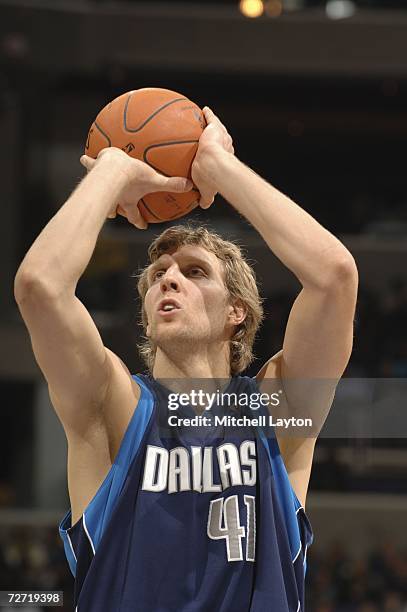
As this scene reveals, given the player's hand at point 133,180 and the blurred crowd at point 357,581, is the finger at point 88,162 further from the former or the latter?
the blurred crowd at point 357,581

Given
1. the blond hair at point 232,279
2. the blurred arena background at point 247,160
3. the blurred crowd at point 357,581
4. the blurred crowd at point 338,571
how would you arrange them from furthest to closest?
the blurred arena background at point 247,160 → the blurred crowd at point 357,581 → the blurred crowd at point 338,571 → the blond hair at point 232,279

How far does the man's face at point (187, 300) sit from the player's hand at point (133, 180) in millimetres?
155

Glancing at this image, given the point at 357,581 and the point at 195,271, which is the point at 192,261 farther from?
the point at 357,581

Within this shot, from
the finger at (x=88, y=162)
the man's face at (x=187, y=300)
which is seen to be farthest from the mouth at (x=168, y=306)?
the finger at (x=88, y=162)

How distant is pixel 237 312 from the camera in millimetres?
2693

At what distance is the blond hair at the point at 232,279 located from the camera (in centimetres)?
264

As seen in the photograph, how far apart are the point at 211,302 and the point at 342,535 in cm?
478

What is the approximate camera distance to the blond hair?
2.64m

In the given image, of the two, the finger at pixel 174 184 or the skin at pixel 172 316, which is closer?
the skin at pixel 172 316

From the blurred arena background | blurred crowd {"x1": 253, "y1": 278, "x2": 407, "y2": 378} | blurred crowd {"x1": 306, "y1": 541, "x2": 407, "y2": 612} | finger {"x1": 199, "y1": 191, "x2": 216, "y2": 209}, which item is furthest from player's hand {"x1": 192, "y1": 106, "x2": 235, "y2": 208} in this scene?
blurred crowd {"x1": 306, "y1": 541, "x2": 407, "y2": 612}

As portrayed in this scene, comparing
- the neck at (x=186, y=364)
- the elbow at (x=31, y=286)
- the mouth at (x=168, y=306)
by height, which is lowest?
the neck at (x=186, y=364)

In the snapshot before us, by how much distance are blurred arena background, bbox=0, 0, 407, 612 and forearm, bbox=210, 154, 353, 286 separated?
3560 millimetres

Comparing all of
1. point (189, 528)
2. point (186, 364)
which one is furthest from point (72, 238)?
point (189, 528)

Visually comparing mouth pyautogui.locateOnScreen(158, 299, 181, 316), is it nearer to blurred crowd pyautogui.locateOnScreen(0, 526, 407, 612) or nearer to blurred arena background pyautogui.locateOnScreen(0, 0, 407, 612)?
blurred arena background pyautogui.locateOnScreen(0, 0, 407, 612)
